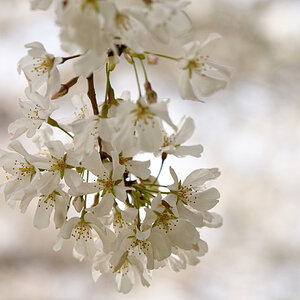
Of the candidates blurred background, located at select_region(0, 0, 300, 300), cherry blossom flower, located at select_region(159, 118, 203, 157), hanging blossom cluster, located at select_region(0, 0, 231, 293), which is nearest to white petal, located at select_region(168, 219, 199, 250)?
hanging blossom cluster, located at select_region(0, 0, 231, 293)

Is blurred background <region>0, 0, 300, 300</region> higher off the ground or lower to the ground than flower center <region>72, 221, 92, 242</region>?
higher

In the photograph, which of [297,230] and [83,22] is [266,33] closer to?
[297,230]

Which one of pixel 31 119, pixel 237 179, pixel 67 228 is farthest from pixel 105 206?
pixel 237 179

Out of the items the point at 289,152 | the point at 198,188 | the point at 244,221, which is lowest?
the point at 198,188

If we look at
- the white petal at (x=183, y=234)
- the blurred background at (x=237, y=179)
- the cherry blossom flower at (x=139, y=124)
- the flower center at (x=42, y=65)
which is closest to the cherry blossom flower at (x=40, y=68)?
the flower center at (x=42, y=65)

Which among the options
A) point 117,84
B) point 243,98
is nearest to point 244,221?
point 243,98

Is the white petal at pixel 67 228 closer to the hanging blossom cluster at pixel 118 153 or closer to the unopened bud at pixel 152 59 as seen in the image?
the hanging blossom cluster at pixel 118 153

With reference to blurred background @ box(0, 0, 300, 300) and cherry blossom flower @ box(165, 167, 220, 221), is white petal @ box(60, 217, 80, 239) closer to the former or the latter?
cherry blossom flower @ box(165, 167, 220, 221)
